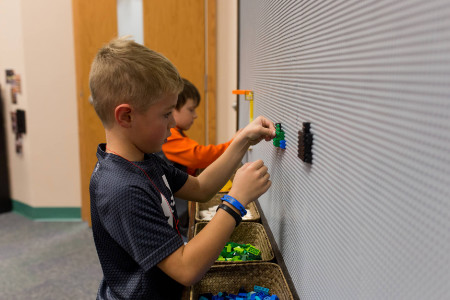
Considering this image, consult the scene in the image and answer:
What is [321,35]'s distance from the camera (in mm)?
603

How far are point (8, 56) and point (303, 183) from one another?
9.87 feet

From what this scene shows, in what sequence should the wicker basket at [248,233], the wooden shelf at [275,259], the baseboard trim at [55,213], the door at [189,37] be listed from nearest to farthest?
the wooden shelf at [275,259], the wicker basket at [248,233], the door at [189,37], the baseboard trim at [55,213]

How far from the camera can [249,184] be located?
0.79m

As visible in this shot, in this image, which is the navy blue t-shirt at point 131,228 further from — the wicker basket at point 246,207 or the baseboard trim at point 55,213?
the baseboard trim at point 55,213

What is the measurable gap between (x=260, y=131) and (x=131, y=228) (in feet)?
1.49

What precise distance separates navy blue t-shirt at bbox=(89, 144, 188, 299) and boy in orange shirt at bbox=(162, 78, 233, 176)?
0.83 m

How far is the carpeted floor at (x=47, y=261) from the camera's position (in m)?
2.00

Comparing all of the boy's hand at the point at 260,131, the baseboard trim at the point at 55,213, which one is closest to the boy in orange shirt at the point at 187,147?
the boy's hand at the point at 260,131

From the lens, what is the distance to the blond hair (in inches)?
28.7

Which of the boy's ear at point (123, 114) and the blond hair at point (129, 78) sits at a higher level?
the blond hair at point (129, 78)

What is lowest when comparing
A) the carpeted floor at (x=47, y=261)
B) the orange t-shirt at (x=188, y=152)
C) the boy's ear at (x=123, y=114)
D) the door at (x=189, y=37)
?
the carpeted floor at (x=47, y=261)

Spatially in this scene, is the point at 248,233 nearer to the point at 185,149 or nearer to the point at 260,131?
the point at 260,131

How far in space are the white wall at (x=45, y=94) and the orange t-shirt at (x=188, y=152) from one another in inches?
60.1

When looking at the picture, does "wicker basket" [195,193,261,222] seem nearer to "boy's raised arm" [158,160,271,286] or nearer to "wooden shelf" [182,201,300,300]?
"wooden shelf" [182,201,300,300]
